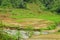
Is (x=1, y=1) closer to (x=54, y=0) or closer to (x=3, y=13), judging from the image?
(x=3, y=13)

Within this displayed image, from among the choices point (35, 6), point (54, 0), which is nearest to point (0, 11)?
point (35, 6)

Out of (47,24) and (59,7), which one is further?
(59,7)

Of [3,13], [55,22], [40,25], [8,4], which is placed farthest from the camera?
[8,4]

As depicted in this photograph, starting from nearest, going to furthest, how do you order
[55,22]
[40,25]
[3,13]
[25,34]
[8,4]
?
[25,34], [40,25], [55,22], [3,13], [8,4]

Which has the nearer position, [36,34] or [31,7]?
[36,34]

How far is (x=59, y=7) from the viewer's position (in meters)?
32.7

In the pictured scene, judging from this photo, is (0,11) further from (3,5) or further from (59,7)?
(59,7)

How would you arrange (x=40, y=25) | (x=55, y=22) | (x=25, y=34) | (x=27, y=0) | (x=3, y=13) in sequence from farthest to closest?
(x=27, y=0) → (x=3, y=13) → (x=55, y=22) → (x=40, y=25) → (x=25, y=34)

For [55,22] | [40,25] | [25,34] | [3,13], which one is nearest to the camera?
[25,34]

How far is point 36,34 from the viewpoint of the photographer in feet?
60.1

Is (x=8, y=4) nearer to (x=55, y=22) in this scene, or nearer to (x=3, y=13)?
(x=3, y=13)

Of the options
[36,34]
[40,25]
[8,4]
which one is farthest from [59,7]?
[36,34]

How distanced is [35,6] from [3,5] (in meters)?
4.45

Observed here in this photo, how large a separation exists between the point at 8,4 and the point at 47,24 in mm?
11046
